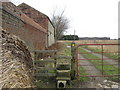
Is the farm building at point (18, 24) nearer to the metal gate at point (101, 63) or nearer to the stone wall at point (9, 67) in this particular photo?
the stone wall at point (9, 67)

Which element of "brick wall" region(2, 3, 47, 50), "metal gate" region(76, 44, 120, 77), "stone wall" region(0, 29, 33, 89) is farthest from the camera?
"metal gate" region(76, 44, 120, 77)

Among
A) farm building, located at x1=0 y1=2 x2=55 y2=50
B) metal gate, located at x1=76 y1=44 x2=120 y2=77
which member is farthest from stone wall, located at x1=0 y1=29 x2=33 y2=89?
metal gate, located at x1=76 y1=44 x2=120 y2=77

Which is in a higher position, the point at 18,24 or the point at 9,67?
the point at 18,24

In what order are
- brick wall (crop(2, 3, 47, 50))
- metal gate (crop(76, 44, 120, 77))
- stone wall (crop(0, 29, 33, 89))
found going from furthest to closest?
metal gate (crop(76, 44, 120, 77)), brick wall (crop(2, 3, 47, 50)), stone wall (crop(0, 29, 33, 89))

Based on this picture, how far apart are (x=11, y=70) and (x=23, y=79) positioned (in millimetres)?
680

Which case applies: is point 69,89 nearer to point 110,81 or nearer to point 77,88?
point 77,88

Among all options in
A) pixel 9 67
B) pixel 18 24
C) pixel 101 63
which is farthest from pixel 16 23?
pixel 101 63

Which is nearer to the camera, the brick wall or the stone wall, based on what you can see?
the stone wall

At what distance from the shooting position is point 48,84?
3871mm

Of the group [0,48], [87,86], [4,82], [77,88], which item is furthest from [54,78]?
[0,48]

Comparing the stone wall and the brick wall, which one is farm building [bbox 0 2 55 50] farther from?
the stone wall

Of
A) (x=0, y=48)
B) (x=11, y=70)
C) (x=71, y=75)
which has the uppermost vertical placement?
(x=0, y=48)

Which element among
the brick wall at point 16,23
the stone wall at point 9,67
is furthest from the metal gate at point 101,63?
the brick wall at point 16,23

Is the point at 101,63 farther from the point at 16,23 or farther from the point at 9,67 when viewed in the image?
the point at 9,67
